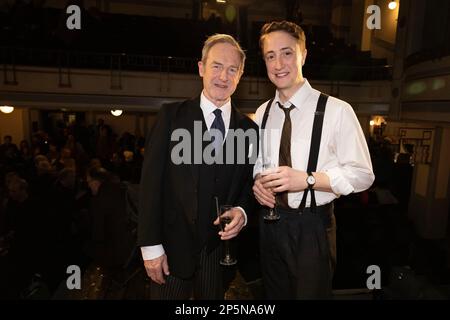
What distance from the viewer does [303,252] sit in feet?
6.16

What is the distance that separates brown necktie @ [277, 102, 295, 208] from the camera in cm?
192

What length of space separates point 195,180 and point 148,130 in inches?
121

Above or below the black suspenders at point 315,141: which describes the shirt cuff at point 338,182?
below

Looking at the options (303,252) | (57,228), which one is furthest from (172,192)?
(57,228)

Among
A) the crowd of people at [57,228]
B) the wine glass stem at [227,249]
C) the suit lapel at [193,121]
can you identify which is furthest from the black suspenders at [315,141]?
the crowd of people at [57,228]

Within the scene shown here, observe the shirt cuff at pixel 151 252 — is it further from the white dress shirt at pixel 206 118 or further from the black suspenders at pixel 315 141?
the black suspenders at pixel 315 141

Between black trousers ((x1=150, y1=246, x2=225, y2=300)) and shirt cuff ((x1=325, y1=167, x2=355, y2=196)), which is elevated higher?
shirt cuff ((x1=325, y1=167, x2=355, y2=196))

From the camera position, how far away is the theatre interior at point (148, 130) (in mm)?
3914

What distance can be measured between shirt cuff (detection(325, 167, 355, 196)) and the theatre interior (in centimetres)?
79

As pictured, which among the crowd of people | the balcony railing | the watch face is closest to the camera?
the watch face

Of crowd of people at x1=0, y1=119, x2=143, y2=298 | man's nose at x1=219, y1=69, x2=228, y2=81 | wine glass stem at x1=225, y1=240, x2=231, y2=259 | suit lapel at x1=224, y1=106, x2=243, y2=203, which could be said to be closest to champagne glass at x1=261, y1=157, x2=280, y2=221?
suit lapel at x1=224, y1=106, x2=243, y2=203

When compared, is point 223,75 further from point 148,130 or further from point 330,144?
point 148,130

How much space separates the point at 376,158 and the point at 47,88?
7603 millimetres

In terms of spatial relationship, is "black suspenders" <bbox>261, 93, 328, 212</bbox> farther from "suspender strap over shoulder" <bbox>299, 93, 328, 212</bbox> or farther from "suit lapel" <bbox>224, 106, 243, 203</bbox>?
"suit lapel" <bbox>224, 106, 243, 203</bbox>
